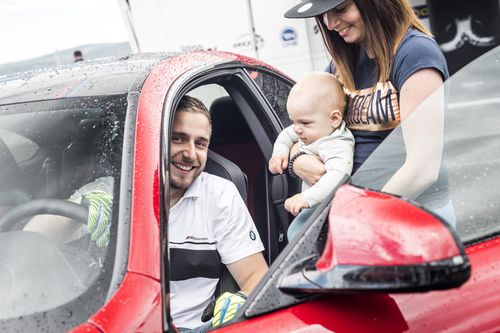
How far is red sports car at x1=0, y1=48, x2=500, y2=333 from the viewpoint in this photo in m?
1.10

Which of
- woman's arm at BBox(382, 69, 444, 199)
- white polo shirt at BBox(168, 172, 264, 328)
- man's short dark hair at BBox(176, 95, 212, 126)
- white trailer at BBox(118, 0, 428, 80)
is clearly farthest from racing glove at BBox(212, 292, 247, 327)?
white trailer at BBox(118, 0, 428, 80)

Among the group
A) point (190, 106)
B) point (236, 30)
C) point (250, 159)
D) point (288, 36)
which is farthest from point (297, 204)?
point (236, 30)

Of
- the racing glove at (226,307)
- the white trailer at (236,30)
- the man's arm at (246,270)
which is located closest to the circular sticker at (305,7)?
the man's arm at (246,270)

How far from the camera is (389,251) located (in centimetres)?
107

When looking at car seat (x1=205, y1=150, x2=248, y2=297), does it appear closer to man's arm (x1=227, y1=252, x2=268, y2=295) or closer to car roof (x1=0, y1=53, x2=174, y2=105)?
man's arm (x1=227, y1=252, x2=268, y2=295)

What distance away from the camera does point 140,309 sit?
3.94ft

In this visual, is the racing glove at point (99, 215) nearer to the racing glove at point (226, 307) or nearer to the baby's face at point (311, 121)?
the racing glove at point (226, 307)

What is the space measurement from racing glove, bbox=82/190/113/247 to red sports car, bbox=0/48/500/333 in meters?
0.02

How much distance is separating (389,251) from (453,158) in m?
0.53

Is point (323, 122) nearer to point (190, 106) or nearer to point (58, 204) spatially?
point (190, 106)

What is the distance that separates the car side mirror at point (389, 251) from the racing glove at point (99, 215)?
1.63 feet

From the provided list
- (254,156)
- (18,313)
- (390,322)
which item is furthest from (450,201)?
(254,156)

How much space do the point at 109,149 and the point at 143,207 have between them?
0.80 ft

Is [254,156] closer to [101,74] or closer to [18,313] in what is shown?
[101,74]
